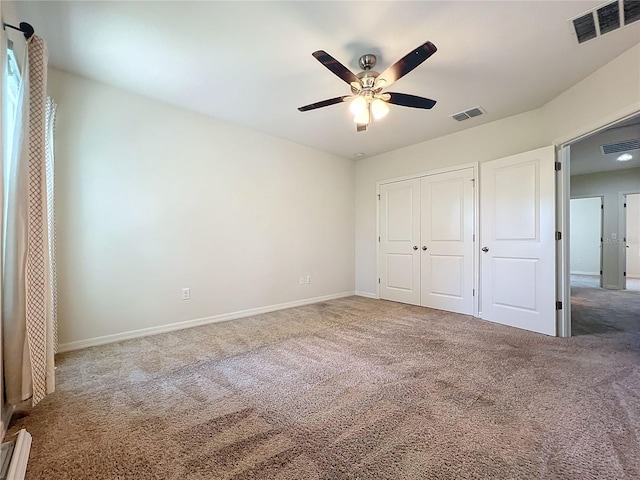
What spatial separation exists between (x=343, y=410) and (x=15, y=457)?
1549 millimetres

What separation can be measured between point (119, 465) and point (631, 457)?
237cm

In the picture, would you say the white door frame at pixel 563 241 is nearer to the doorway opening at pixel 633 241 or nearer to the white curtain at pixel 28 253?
the white curtain at pixel 28 253

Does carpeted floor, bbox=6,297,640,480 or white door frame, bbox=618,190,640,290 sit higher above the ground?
white door frame, bbox=618,190,640,290

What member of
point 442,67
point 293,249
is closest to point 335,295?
point 293,249

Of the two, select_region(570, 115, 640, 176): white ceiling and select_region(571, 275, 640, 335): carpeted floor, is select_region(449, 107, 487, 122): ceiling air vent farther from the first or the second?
select_region(571, 275, 640, 335): carpeted floor

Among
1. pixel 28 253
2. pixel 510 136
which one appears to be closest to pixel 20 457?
pixel 28 253

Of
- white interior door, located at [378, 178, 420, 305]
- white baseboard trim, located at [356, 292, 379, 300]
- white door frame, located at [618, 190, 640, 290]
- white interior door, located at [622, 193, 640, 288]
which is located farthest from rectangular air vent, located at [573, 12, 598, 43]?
white interior door, located at [622, 193, 640, 288]

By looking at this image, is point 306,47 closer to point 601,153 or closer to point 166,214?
point 166,214

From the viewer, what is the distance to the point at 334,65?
6.39 ft

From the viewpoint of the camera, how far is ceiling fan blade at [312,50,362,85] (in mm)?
1815

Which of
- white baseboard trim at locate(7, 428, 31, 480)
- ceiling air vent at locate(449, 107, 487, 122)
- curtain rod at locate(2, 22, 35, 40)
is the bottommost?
white baseboard trim at locate(7, 428, 31, 480)

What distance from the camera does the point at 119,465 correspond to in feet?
4.23

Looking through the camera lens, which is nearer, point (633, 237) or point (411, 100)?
point (411, 100)

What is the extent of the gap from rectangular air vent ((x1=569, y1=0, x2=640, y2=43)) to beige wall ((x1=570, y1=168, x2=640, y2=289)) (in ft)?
19.8
